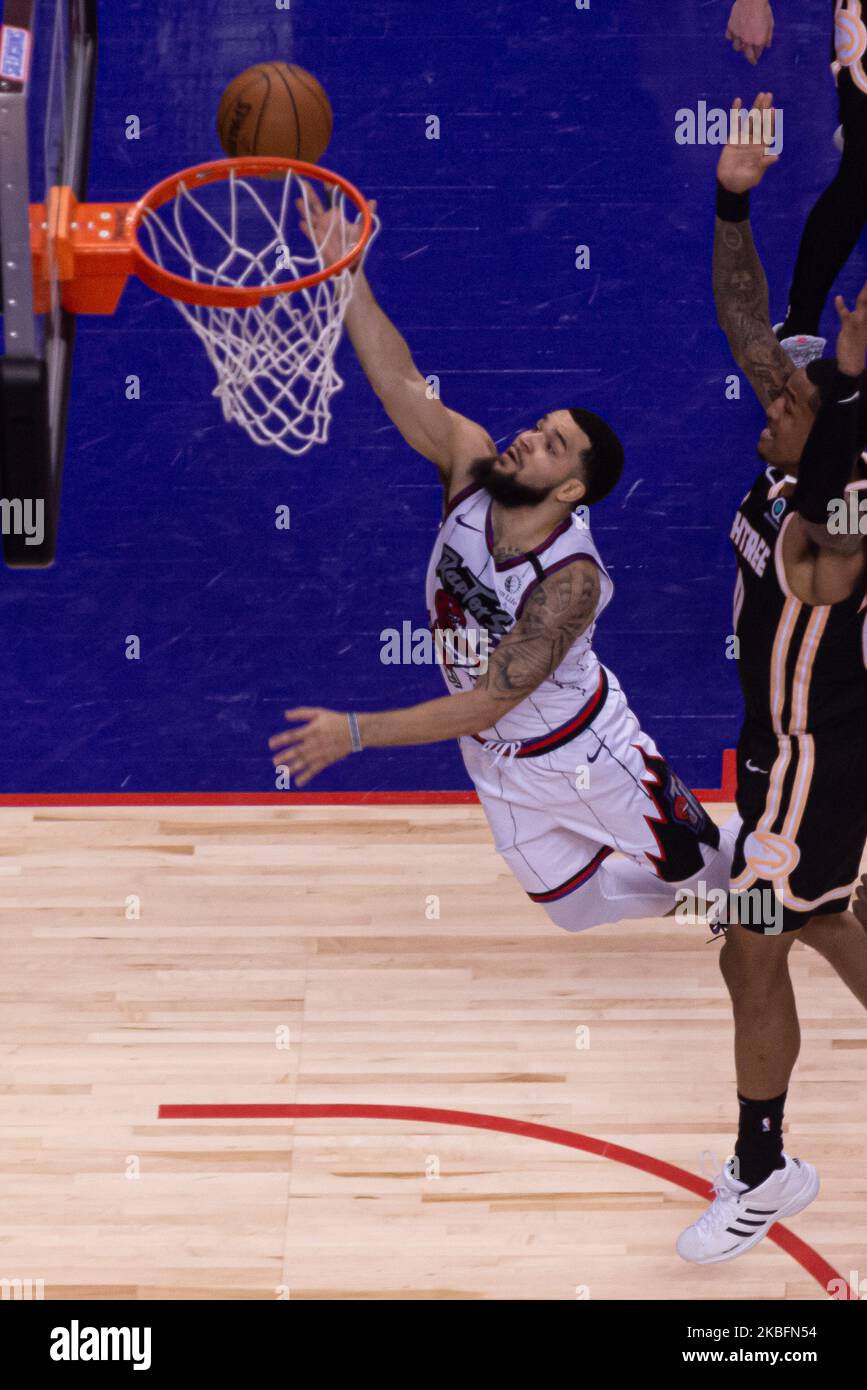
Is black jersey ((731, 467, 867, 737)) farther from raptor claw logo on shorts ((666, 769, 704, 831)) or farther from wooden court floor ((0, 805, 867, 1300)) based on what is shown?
wooden court floor ((0, 805, 867, 1300))

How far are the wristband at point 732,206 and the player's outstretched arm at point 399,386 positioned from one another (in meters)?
0.83

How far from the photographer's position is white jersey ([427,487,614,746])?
452 centimetres

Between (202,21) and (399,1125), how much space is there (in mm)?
3175

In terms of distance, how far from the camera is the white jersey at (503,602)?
14.8 feet

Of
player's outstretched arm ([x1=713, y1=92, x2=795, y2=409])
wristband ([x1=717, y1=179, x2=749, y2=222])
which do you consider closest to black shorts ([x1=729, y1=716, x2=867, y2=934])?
player's outstretched arm ([x1=713, y1=92, x2=795, y2=409])

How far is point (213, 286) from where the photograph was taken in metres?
3.96

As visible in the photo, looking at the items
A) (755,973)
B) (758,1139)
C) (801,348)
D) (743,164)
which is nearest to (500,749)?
(755,973)

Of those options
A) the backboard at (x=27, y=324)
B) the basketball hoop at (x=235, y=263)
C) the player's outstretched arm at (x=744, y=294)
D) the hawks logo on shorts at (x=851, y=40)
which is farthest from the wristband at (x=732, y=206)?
the backboard at (x=27, y=324)

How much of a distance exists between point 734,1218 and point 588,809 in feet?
3.71

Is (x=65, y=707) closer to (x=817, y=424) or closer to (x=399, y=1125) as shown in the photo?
(x=399, y=1125)

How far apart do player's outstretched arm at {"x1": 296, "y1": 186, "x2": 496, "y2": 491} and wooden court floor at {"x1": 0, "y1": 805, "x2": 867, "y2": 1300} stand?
55.8 inches

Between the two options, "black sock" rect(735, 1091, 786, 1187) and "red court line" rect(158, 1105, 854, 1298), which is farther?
"red court line" rect(158, 1105, 854, 1298)

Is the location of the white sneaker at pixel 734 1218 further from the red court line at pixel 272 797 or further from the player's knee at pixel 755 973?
the red court line at pixel 272 797

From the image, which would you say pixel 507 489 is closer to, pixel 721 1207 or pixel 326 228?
pixel 326 228
